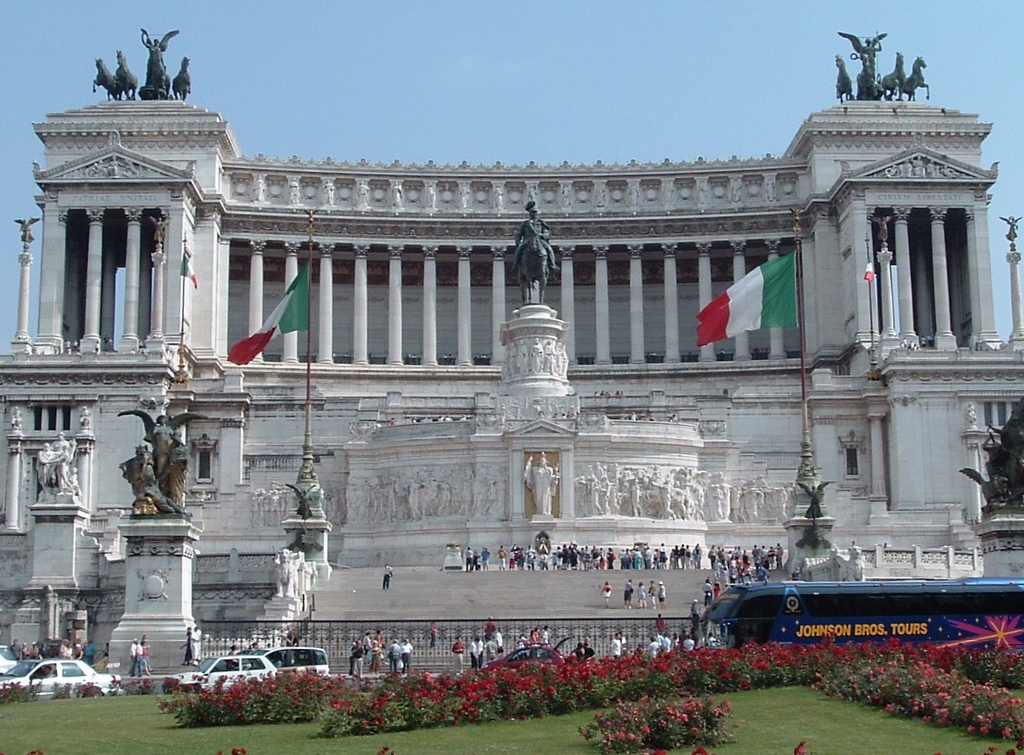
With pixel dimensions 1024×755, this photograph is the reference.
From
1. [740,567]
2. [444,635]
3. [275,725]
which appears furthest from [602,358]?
[275,725]

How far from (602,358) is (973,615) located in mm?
63761

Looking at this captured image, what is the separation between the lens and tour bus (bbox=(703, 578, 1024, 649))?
4028 cm

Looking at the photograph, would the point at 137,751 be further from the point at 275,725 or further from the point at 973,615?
the point at 973,615

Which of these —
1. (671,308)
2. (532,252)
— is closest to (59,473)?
(532,252)

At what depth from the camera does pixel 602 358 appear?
104 metres

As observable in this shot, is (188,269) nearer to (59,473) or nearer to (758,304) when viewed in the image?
(59,473)

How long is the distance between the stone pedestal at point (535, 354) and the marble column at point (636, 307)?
26.1 metres

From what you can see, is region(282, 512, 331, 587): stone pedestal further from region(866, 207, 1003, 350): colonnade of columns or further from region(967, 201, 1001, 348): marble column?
region(967, 201, 1001, 348): marble column

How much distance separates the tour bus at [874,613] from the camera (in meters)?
40.3

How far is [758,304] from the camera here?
67000 mm

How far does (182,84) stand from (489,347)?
27.9 meters

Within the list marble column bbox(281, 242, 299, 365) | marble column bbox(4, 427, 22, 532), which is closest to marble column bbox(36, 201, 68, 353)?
marble column bbox(281, 242, 299, 365)

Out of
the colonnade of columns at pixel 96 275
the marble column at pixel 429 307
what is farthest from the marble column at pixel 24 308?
the marble column at pixel 429 307

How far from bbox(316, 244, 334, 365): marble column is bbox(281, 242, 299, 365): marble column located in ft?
5.51
